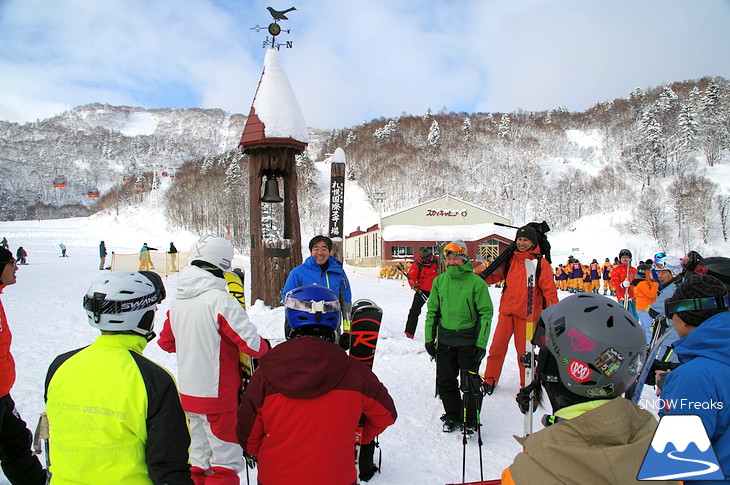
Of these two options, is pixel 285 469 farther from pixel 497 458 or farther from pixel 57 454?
pixel 497 458

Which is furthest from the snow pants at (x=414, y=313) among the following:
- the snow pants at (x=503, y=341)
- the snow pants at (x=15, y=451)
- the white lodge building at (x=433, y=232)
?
the white lodge building at (x=433, y=232)

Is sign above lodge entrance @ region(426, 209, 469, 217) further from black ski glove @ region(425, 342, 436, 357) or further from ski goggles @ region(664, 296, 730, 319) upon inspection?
ski goggles @ region(664, 296, 730, 319)

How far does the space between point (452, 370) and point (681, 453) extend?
12.5 ft

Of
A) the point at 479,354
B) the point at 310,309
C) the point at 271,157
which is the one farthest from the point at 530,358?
the point at 271,157

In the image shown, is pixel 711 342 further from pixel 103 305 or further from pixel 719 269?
pixel 103 305

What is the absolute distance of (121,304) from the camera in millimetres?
1866

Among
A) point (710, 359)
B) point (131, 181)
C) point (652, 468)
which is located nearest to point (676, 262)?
point (710, 359)

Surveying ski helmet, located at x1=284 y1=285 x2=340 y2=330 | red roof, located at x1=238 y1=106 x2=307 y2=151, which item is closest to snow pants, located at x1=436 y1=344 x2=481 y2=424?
ski helmet, located at x1=284 y1=285 x2=340 y2=330

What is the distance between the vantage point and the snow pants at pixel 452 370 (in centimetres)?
418

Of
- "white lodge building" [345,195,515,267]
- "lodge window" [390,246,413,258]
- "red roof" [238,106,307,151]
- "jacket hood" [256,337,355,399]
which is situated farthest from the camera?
"lodge window" [390,246,413,258]

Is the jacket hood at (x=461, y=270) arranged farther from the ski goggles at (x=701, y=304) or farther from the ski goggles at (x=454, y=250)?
the ski goggles at (x=701, y=304)

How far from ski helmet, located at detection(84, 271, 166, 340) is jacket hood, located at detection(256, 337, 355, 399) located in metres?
0.60

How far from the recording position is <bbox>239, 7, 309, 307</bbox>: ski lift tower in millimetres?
7574

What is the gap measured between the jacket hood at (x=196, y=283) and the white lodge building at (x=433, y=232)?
106 feet
